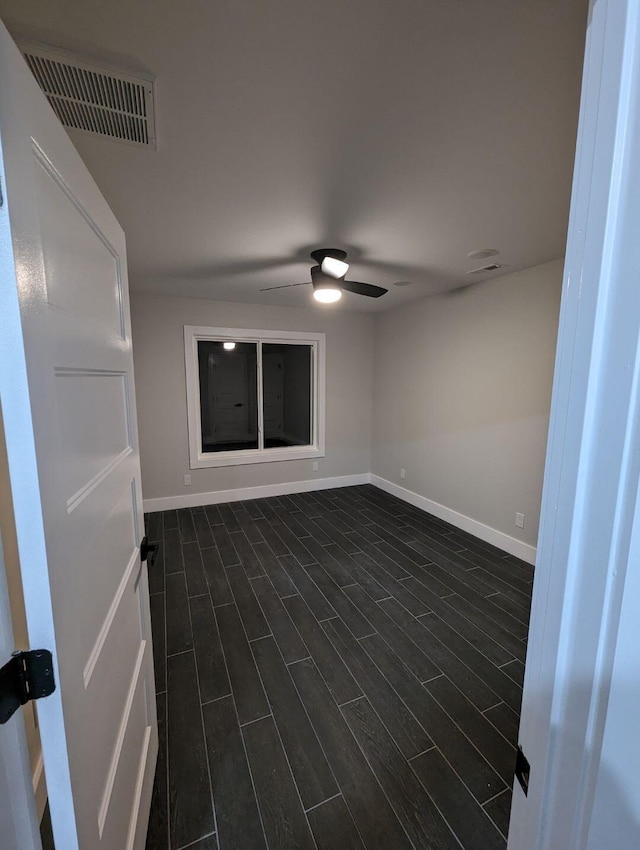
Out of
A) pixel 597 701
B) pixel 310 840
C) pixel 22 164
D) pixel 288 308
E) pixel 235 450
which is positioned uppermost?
pixel 288 308

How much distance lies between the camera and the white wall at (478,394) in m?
2.94

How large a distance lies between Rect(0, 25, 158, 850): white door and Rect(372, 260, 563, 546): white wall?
119 inches

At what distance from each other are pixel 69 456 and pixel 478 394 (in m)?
3.45

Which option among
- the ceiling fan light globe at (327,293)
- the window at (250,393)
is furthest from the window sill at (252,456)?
the ceiling fan light globe at (327,293)

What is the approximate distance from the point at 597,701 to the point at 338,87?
1.67m

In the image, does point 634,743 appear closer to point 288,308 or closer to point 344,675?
point 344,675

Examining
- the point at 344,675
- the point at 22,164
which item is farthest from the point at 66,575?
the point at 344,675

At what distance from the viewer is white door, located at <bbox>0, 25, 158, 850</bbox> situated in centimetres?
53

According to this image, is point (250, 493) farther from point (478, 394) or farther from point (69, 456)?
point (69, 456)

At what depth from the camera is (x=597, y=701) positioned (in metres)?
0.44

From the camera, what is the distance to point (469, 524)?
11.9 ft

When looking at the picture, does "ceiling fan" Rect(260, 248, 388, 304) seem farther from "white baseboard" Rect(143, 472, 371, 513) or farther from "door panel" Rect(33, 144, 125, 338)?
"white baseboard" Rect(143, 472, 371, 513)

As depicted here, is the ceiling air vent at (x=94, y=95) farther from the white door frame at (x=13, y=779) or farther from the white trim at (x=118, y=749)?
the white trim at (x=118, y=749)

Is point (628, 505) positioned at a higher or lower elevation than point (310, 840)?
higher
